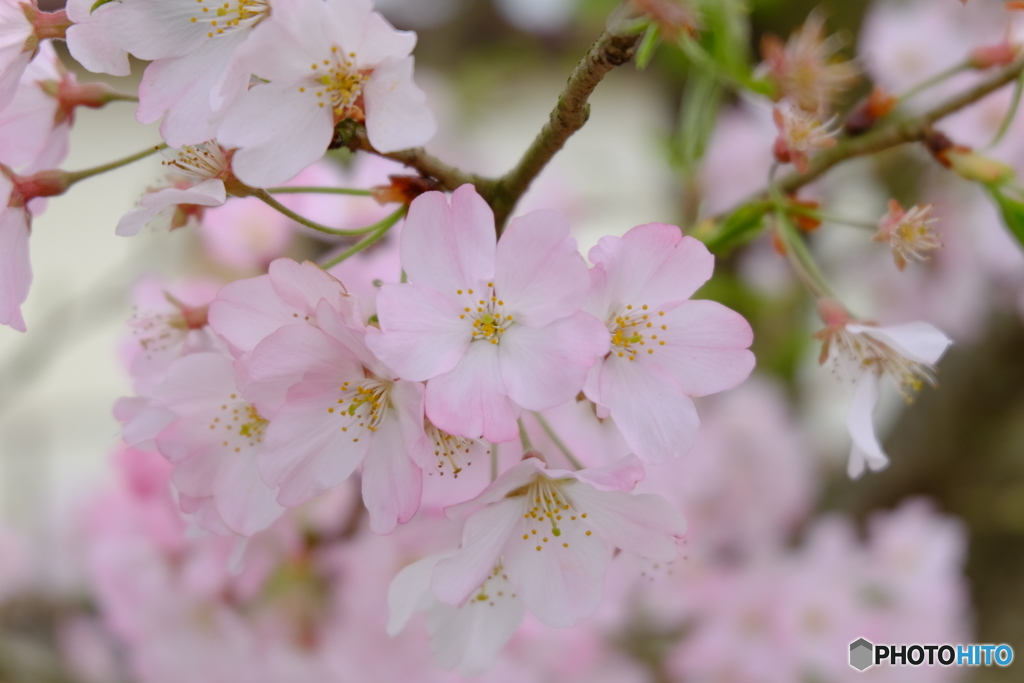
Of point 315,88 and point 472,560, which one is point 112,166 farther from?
point 472,560

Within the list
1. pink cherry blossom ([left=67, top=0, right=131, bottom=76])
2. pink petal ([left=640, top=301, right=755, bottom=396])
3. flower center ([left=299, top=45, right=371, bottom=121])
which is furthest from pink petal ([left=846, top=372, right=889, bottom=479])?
pink cherry blossom ([left=67, top=0, right=131, bottom=76])

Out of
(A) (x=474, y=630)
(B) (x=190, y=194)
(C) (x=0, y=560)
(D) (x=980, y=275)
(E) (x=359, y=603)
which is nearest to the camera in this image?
(B) (x=190, y=194)

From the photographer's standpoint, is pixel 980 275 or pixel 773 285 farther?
pixel 773 285

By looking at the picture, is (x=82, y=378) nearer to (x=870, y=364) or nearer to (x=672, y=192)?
(x=672, y=192)

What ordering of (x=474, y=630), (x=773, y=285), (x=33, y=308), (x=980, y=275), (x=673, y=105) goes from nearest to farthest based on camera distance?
(x=474, y=630)
(x=980, y=275)
(x=773, y=285)
(x=673, y=105)
(x=33, y=308)

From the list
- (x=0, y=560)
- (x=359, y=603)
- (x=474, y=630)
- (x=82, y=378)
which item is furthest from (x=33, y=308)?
(x=474, y=630)

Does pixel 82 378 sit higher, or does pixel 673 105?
pixel 673 105

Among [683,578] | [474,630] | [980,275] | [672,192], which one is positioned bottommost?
[683,578]

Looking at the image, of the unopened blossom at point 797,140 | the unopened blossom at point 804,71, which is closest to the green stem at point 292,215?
the unopened blossom at point 797,140

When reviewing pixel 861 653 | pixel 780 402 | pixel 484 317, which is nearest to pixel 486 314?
pixel 484 317
